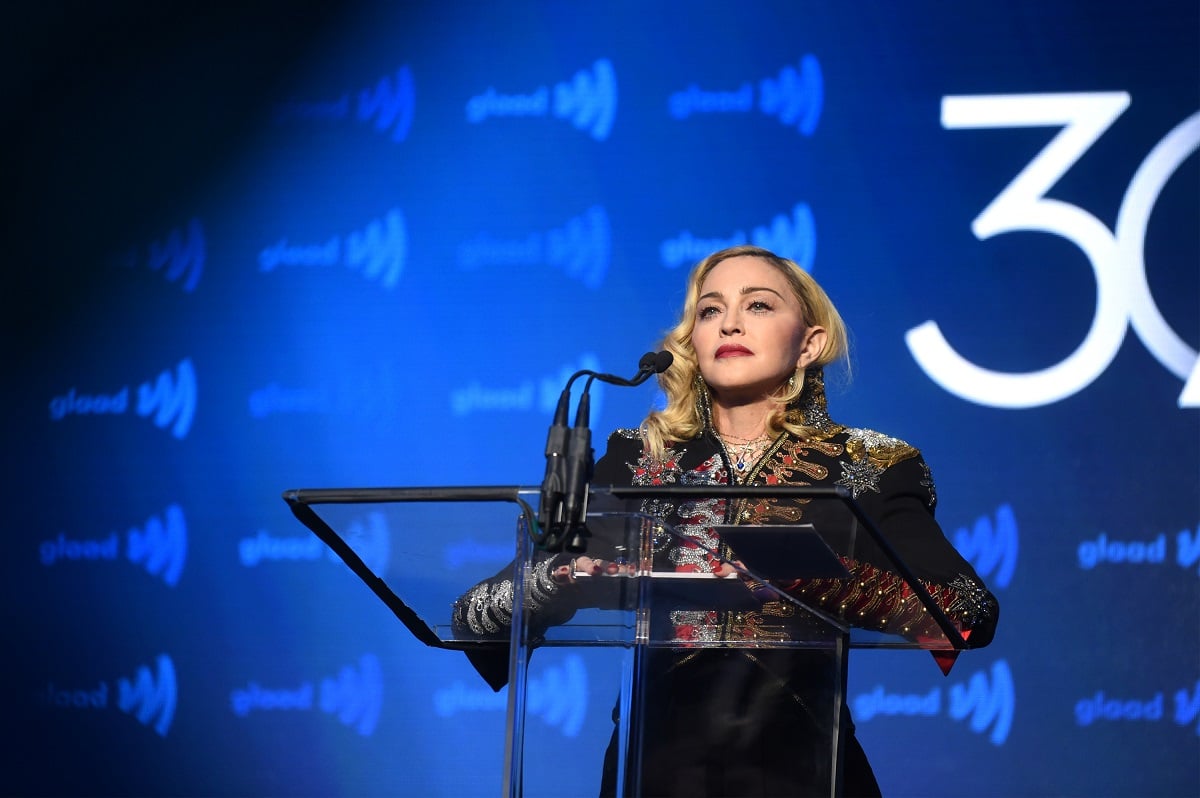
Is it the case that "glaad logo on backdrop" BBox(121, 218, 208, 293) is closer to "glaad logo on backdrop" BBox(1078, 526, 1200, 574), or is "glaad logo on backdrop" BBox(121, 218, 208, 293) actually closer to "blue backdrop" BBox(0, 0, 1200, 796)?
"blue backdrop" BBox(0, 0, 1200, 796)

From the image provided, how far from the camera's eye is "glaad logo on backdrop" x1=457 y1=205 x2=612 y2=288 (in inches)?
141

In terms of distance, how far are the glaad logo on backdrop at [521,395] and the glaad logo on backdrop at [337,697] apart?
Answer: 70cm

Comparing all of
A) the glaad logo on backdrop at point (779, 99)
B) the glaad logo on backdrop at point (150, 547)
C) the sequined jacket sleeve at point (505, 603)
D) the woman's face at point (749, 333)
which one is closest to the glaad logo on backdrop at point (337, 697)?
the glaad logo on backdrop at point (150, 547)

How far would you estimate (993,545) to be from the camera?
3.27 m

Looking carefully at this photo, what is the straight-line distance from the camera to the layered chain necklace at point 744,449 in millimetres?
2275

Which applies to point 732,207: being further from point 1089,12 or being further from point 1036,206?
point 1089,12

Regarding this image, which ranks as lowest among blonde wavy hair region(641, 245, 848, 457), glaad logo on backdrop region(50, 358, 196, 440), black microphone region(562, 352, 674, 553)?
black microphone region(562, 352, 674, 553)

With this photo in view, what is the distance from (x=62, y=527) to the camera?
377 centimetres

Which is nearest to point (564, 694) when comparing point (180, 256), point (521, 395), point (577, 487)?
point (577, 487)

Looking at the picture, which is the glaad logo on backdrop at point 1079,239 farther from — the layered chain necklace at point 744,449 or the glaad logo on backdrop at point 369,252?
the glaad logo on backdrop at point 369,252

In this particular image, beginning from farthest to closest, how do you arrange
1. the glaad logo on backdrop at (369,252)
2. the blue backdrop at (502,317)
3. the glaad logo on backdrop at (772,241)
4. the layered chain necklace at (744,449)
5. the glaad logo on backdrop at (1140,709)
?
the glaad logo on backdrop at (369,252)
the glaad logo on backdrop at (772,241)
the blue backdrop at (502,317)
the glaad logo on backdrop at (1140,709)
the layered chain necklace at (744,449)

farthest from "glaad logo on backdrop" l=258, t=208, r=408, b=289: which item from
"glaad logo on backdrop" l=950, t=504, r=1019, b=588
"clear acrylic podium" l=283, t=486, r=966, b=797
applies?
"clear acrylic podium" l=283, t=486, r=966, b=797

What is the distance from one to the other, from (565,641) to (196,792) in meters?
2.50

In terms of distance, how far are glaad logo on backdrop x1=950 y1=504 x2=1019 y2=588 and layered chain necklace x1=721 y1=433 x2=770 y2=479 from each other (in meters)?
1.12
